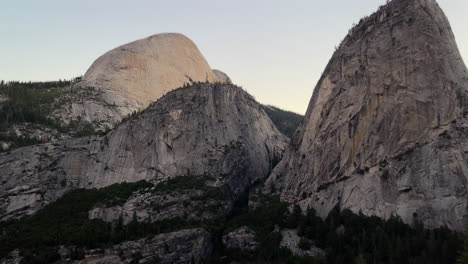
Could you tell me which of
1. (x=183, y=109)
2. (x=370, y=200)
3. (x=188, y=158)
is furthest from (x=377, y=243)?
(x=183, y=109)

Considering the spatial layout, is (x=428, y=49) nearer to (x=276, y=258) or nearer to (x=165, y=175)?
(x=276, y=258)

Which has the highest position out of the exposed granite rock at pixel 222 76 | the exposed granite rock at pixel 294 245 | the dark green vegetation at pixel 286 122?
the exposed granite rock at pixel 222 76

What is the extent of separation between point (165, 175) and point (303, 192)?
25.7m

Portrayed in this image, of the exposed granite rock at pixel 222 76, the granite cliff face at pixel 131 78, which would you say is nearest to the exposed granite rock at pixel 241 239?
the granite cliff face at pixel 131 78

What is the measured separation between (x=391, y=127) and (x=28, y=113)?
74.2 meters

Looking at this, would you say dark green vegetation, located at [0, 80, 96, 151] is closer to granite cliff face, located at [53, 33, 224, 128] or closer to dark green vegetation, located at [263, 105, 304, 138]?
granite cliff face, located at [53, 33, 224, 128]

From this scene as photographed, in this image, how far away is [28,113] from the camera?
4766 inches

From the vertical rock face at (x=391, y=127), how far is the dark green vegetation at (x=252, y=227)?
3.31 meters

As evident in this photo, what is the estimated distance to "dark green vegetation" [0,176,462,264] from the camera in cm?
6969

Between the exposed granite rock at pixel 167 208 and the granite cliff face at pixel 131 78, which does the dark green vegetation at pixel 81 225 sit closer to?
the exposed granite rock at pixel 167 208

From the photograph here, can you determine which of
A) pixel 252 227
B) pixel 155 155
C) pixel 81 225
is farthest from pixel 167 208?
pixel 155 155

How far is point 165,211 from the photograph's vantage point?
304ft

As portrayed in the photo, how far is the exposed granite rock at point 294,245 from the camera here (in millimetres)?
78438

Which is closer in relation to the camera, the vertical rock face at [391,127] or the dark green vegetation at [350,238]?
the dark green vegetation at [350,238]
